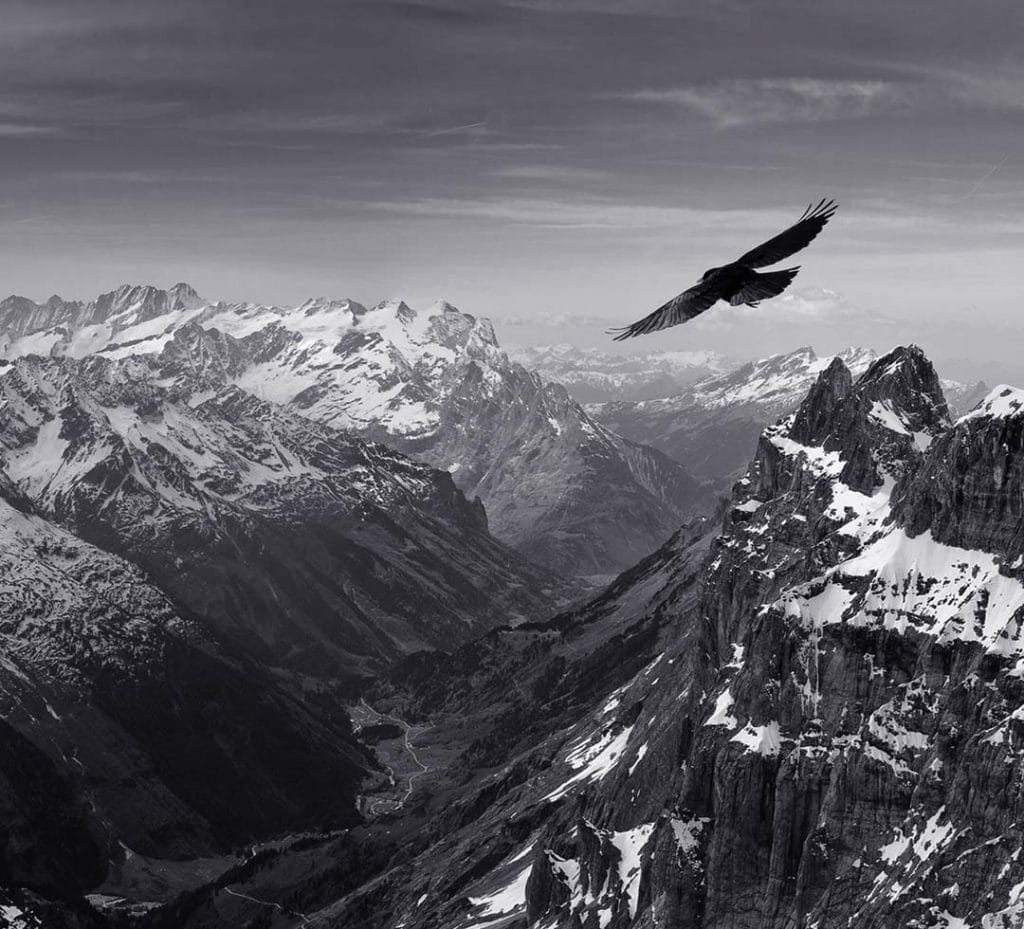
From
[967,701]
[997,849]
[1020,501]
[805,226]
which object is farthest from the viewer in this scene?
[1020,501]

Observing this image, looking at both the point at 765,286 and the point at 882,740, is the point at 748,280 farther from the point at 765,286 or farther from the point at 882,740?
the point at 882,740

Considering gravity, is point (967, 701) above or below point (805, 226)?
below

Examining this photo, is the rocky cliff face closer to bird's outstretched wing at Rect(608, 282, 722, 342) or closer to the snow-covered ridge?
the snow-covered ridge

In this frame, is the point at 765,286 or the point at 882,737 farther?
the point at 882,737

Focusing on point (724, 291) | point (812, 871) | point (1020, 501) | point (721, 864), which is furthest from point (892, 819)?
point (724, 291)

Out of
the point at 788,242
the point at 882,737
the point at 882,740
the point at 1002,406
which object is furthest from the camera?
the point at 1002,406

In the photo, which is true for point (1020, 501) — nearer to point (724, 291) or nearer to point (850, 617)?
point (850, 617)

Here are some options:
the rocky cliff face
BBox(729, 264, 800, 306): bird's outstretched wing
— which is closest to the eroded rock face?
the rocky cliff face

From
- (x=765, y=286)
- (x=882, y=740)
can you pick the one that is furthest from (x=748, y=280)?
(x=882, y=740)
